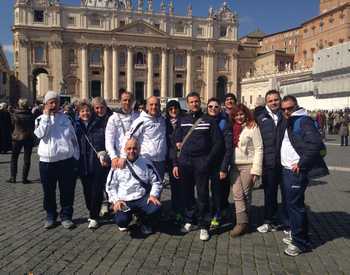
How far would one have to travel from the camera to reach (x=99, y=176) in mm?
→ 5473

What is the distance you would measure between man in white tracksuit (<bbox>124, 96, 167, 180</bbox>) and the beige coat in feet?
3.54

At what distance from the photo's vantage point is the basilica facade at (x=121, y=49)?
192ft

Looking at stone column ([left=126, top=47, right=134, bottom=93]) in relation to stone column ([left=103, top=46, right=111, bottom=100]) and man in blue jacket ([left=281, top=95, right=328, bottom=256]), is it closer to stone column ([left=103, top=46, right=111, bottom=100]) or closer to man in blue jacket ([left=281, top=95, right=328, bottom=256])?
stone column ([left=103, top=46, right=111, bottom=100])

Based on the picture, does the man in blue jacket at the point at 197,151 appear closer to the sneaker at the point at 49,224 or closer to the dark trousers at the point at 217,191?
the dark trousers at the point at 217,191

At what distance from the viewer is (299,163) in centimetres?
432

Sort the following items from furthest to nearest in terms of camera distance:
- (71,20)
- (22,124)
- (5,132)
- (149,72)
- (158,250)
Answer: (149,72) → (71,20) → (5,132) → (22,124) → (158,250)

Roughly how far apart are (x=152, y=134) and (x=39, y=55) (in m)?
59.2

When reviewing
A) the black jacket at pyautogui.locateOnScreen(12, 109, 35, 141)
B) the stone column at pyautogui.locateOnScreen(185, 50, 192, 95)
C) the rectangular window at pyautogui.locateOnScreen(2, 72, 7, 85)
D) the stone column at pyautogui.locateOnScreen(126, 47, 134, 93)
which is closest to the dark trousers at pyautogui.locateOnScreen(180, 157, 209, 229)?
the black jacket at pyautogui.locateOnScreen(12, 109, 35, 141)

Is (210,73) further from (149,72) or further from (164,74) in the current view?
(149,72)

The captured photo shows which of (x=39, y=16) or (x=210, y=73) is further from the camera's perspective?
(x=210, y=73)

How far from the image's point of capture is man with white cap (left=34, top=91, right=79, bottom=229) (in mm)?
5277

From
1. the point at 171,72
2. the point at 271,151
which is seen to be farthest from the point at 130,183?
the point at 171,72

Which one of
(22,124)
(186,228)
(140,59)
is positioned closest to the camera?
(186,228)

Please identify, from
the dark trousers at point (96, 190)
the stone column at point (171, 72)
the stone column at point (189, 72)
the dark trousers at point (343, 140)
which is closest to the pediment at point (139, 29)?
the stone column at point (171, 72)
